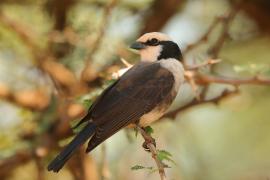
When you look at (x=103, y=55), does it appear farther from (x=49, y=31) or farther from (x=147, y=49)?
(x=147, y=49)

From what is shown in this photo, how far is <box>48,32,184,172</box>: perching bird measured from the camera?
428 cm

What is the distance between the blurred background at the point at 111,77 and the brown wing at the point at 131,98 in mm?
236

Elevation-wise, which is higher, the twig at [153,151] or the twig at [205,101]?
the twig at [153,151]

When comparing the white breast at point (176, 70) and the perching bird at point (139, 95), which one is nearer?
the perching bird at point (139, 95)

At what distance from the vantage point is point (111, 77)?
482 cm

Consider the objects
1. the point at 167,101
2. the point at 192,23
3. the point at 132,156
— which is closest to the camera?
the point at 167,101

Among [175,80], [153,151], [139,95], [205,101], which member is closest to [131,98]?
[139,95]

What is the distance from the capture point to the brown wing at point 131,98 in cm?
436

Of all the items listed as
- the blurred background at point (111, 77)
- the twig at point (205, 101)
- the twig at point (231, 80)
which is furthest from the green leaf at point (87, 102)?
the twig at point (231, 80)

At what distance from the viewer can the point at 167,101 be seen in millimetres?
4625

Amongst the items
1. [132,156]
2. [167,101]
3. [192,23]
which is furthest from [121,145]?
[167,101]

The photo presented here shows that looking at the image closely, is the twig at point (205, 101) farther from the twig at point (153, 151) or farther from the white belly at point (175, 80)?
the twig at point (153, 151)

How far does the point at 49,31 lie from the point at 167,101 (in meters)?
1.62

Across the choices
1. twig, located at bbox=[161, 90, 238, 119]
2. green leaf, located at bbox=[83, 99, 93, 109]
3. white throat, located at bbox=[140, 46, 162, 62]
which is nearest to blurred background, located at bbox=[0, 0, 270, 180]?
twig, located at bbox=[161, 90, 238, 119]
